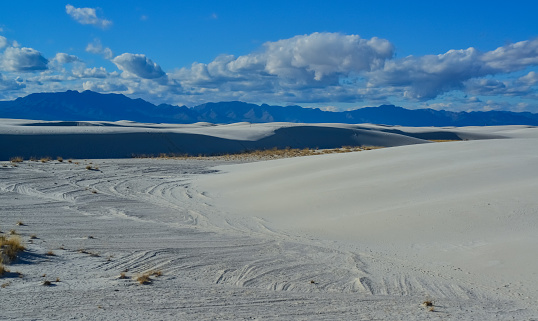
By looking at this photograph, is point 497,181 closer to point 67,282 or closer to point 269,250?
point 269,250

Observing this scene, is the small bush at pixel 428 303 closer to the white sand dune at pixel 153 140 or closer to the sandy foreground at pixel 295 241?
the sandy foreground at pixel 295 241

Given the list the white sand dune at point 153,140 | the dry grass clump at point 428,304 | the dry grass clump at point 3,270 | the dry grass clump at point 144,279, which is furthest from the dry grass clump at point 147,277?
the white sand dune at point 153,140

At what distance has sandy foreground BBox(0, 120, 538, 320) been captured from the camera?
6.53 meters

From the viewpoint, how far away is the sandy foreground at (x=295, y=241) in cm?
653

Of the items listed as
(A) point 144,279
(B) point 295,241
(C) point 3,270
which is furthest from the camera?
(B) point 295,241

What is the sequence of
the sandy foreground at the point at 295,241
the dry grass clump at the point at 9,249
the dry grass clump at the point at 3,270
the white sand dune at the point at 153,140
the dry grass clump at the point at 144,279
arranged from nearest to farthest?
1. the sandy foreground at the point at 295,241
2. the dry grass clump at the point at 3,270
3. the dry grass clump at the point at 144,279
4. the dry grass clump at the point at 9,249
5. the white sand dune at the point at 153,140

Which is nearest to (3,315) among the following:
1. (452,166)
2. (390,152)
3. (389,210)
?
(389,210)

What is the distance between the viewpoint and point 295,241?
10672 millimetres

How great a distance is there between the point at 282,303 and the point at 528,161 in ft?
39.8

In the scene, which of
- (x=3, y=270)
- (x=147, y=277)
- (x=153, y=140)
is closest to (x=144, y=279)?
(x=147, y=277)

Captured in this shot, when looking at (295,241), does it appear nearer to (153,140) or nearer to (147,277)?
(147,277)

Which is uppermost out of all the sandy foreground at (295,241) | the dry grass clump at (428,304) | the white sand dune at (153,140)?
the white sand dune at (153,140)

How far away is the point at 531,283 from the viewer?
757 centimetres

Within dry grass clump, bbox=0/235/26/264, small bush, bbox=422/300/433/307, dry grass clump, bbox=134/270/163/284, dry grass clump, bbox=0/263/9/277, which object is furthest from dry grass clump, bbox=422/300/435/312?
dry grass clump, bbox=0/235/26/264
